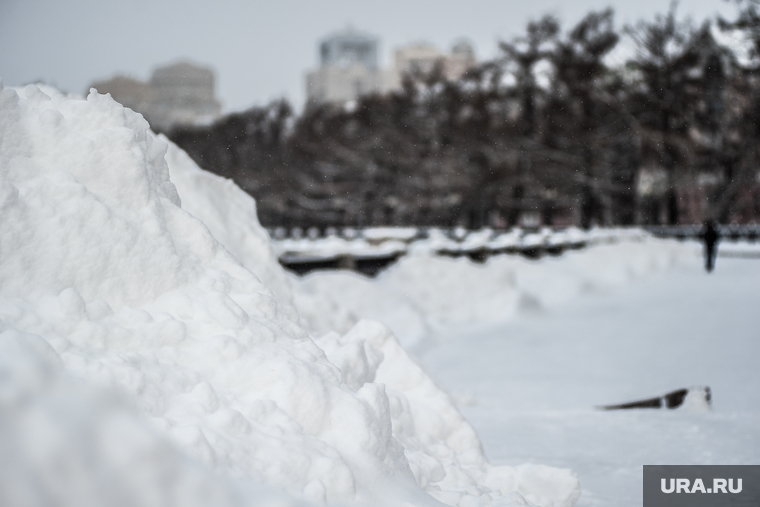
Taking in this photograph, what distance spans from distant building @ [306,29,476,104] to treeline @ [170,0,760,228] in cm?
246

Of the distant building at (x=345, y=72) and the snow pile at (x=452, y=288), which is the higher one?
the distant building at (x=345, y=72)

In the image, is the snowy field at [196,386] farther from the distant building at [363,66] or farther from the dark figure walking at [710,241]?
the distant building at [363,66]

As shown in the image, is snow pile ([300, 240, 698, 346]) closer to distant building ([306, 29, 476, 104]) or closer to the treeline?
the treeline

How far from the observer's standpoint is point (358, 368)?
8.95 feet

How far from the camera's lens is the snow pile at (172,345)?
Result: 5.90ft

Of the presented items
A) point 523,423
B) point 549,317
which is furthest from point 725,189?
point 523,423

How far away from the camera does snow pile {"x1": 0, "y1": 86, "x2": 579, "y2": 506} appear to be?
1799 millimetres

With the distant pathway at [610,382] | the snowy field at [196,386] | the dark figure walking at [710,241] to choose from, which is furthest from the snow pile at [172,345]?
the dark figure walking at [710,241]

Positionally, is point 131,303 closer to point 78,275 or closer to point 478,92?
point 78,275

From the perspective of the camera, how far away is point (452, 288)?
995cm

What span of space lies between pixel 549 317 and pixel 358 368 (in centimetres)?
725

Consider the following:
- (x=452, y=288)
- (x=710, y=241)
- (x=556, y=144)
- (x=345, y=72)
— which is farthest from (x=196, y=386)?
(x=345, y=72)

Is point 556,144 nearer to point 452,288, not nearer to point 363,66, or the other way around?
point 452,288

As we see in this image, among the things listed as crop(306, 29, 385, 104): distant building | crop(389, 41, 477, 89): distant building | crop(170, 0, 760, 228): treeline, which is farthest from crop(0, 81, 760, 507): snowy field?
crop(306, 29, 385, 104): distant building
